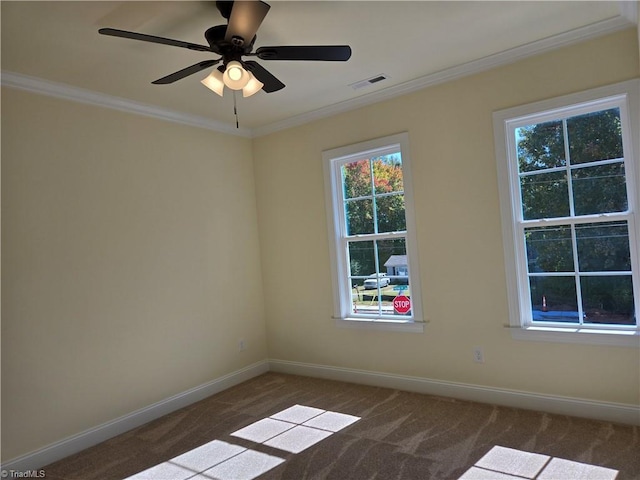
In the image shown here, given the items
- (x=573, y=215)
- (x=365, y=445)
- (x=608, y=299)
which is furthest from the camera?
(x=573, y=215)

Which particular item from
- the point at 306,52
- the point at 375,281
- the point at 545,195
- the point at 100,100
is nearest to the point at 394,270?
the point at 375,281

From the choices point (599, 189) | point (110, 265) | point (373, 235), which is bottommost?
point (110, 265)

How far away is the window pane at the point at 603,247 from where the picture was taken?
291cm

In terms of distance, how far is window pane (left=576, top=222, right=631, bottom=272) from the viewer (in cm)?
291

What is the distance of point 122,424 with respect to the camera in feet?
11.0

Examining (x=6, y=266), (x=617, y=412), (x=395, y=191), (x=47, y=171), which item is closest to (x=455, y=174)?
(x=395, y=191)

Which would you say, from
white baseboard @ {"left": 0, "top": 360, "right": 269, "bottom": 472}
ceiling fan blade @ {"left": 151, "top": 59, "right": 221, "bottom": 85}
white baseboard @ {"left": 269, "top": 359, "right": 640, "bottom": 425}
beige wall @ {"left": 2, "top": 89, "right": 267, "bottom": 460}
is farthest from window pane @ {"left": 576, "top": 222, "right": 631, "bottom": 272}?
white baseboard @ {"left": 0, "top": 360, "right": 269, "bottom": 472}

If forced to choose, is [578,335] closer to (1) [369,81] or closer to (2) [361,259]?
(2) [361,259]

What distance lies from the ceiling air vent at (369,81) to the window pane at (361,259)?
4.58 ft

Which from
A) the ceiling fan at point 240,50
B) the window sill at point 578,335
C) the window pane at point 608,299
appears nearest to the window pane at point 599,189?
the window pane at point 608,299

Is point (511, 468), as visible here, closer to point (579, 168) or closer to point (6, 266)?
point (579, 168)

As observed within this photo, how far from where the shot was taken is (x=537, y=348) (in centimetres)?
317

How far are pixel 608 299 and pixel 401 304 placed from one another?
157 centimetres

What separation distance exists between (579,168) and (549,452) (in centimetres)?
190
